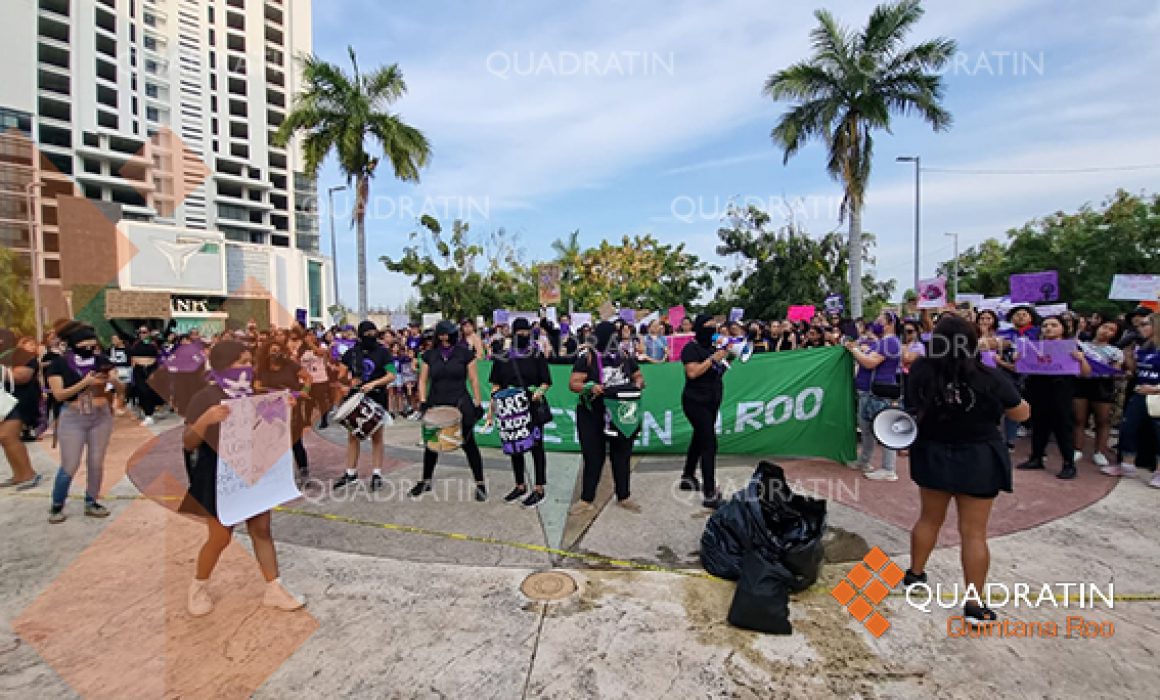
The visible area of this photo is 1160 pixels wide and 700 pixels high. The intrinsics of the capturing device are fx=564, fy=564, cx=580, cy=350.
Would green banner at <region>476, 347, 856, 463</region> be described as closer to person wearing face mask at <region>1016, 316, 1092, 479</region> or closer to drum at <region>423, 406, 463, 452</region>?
drum at <region>423, 406, 463, 452</region>

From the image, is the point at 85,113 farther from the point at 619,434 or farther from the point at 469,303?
the point at 619,434

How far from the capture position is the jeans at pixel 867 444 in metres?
5.87

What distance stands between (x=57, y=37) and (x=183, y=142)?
34.9ft

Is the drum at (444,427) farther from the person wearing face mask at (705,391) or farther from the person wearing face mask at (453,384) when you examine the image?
the person wearing face mask at (705,391)

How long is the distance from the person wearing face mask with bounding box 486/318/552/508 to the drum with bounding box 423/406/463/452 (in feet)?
0.95

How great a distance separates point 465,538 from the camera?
4.46 m

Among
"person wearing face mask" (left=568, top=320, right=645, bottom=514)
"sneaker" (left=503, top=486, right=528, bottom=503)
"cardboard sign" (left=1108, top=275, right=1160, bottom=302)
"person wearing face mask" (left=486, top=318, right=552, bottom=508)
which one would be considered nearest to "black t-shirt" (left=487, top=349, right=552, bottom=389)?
"person wearing face mask" (left=486, top=318, right=552, bottom=508)

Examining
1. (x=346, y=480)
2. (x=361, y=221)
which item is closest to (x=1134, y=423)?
(x=346, y=480)

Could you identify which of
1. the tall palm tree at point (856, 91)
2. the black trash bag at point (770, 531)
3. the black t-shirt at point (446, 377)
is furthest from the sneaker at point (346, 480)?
the tall palm tree at point (856, 91)

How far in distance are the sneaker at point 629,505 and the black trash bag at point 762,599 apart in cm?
179

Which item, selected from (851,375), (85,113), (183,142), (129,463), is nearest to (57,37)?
(85,113)

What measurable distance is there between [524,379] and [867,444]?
3.76m

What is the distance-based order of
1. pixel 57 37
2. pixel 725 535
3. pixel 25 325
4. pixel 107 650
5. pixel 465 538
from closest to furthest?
1. pixel 107 650
2. pixel 725 535
3. pixel 465 538
4. pixel 25 325
5. pixel 57 37

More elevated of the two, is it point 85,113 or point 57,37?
point 57,37
